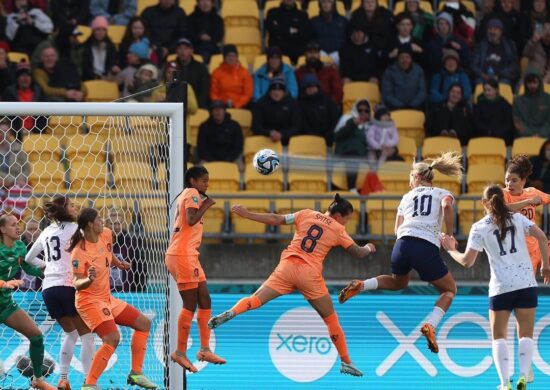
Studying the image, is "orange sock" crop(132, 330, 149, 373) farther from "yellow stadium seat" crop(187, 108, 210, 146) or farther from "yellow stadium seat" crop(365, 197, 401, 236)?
"yellow stadium seat" crop(187, 108, 210, 146)

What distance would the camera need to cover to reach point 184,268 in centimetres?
1200

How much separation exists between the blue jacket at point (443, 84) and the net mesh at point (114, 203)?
476cm

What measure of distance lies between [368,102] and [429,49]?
1.50 m

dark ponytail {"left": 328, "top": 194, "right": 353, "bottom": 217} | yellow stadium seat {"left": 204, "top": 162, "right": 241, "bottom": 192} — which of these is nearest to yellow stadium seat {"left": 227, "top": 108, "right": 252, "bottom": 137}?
yellow stadium seat {"left": 204, "top": 162, "right": 241, "bottom": 192}

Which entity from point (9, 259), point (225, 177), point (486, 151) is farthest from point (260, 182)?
point (9, 259)

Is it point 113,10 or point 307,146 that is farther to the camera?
point 113,10

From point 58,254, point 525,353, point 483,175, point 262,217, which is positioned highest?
point 483,175

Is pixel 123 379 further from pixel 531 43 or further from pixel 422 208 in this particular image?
pixel 531 43

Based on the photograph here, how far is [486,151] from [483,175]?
0.43 m

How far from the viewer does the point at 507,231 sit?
1162 centimetres

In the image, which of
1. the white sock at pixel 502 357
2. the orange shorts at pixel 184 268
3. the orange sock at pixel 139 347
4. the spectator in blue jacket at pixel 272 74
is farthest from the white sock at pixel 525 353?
the spectator in blue jacket at pixel 272 74

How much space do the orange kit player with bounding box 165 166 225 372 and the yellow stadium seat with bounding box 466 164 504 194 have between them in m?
5.13

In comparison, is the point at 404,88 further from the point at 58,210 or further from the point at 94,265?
the point at 94,265

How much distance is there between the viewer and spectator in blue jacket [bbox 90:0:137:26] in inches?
747
